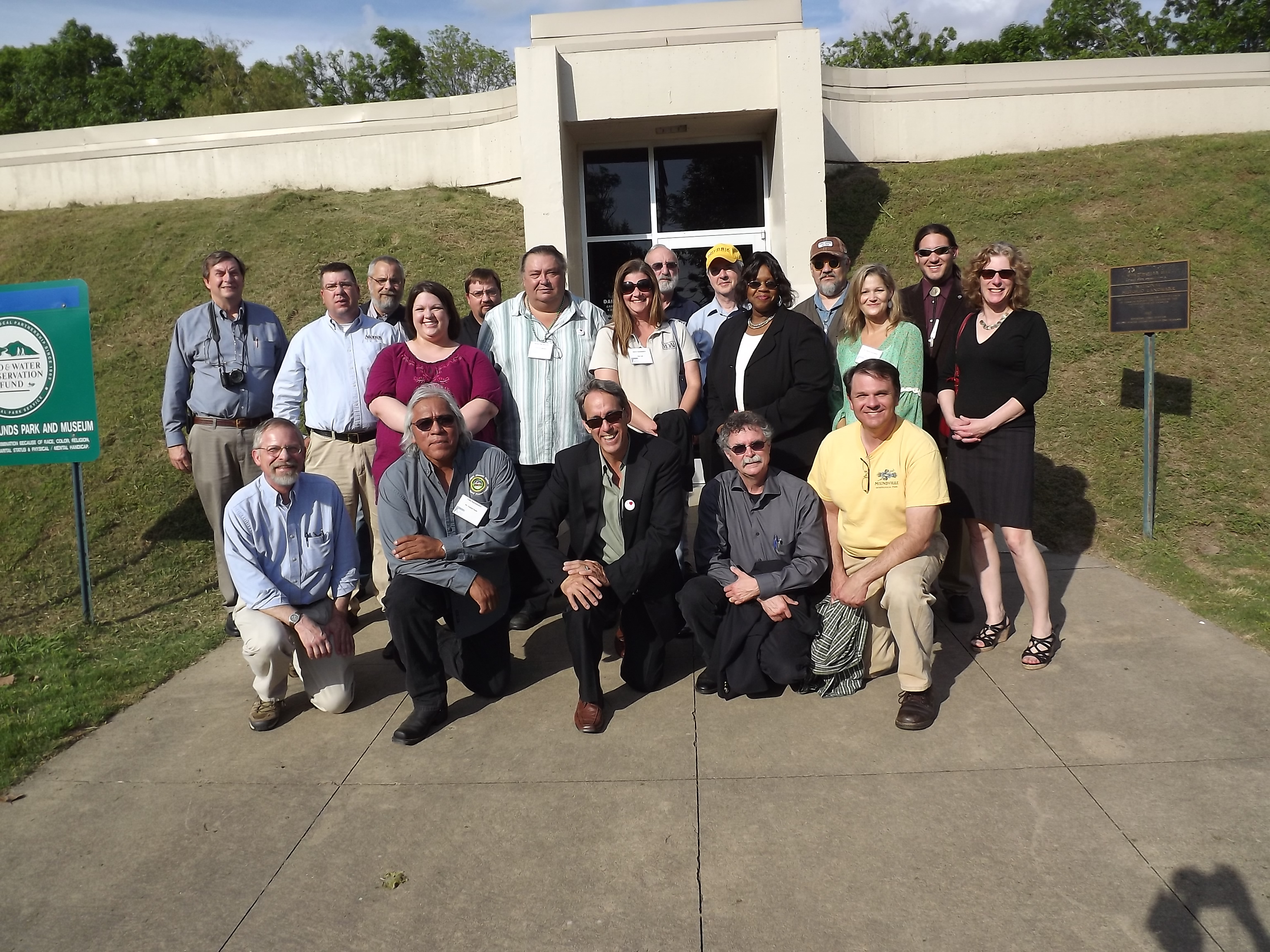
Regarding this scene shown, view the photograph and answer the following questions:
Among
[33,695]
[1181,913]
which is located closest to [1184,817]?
[1181,913]

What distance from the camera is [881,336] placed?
4.62 meters

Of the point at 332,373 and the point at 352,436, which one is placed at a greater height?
the point at 332,373

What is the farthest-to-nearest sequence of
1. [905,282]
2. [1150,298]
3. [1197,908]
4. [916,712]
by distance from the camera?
1. [905,282]
2. [1150,298]
3. [916,712]
4. [1197,908]

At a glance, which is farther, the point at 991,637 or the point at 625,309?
the point at 625,309

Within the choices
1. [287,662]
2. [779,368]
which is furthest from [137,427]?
[779,368]

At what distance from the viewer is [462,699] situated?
4320 millimetres

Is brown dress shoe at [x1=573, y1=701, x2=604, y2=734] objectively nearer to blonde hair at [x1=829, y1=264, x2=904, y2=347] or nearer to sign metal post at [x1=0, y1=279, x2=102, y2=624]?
blonde hair at [x1=829, y1=264, x2=904, y2=347]

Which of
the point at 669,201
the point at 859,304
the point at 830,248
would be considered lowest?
the point at 859,304

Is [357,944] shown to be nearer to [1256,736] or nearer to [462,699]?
[462,699]

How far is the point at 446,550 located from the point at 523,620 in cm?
121

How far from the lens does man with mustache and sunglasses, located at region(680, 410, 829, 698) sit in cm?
405

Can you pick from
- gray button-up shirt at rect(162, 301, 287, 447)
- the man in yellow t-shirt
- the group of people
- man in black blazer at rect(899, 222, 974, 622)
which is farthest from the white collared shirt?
man in black blazer at rect(899, 222, 974, 622)

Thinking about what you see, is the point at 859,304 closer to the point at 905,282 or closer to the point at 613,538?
the point at 613,538

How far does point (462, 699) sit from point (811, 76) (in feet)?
35.9
